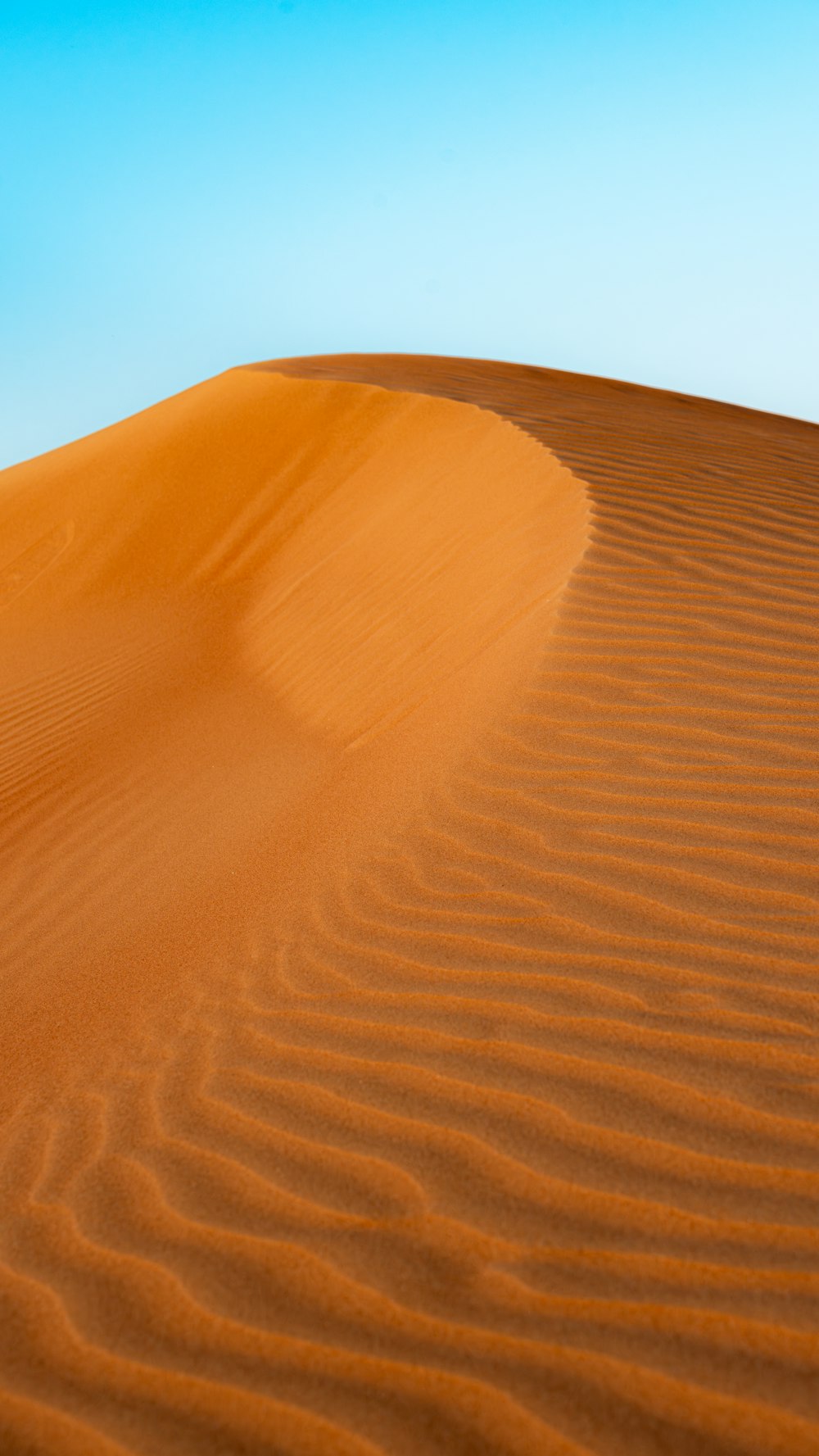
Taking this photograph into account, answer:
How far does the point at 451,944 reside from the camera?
3180 millimetres

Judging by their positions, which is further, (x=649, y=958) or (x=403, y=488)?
(x=403, y=488)

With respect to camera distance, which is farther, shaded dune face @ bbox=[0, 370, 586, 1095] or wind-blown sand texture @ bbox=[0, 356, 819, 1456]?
shaded dune face @ bbox=[0, 370, 586, 1095]

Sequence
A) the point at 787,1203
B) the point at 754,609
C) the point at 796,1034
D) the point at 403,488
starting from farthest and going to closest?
the point at 403,488
the point at 754,609
the point at 796,1034
the point at 787,1203

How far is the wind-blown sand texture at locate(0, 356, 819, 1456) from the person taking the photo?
194 cm

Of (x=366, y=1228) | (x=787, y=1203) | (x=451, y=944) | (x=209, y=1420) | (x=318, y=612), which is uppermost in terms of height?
(x=318, y=612)

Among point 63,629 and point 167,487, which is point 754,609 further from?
point 167,487

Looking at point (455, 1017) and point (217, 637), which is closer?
point (455, 1017)

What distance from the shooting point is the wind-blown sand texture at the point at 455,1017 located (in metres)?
1.94

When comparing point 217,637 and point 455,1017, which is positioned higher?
point 217,637

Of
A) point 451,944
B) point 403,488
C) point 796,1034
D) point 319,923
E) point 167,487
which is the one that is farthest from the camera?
point 167,487

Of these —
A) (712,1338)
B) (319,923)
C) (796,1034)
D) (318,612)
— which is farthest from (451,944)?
(318,612)

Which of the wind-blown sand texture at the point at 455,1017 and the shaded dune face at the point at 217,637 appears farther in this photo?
the shaded dune face at the point at 217,637

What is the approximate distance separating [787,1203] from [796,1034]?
0.51 metres

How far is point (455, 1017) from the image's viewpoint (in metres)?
2.86
